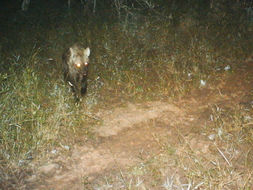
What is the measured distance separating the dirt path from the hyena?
85cm

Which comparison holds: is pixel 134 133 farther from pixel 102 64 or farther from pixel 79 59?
pixel 102 64

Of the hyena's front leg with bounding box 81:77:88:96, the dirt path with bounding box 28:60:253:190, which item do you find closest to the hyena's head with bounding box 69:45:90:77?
the hyena's front leg with bounding box 81:77:88:96

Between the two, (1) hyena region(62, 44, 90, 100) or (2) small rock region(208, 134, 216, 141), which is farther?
(1) hyena region(62, 44, 90, 100)

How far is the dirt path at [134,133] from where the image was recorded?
3.93 meters

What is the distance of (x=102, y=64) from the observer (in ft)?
24.7

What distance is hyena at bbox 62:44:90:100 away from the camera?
583cm

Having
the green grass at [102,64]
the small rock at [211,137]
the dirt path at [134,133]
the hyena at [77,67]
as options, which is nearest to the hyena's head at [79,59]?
the hyena at [77,67]

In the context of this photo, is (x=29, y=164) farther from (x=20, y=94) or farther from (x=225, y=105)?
(x=225, y=105)

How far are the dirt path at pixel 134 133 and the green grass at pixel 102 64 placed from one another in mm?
341

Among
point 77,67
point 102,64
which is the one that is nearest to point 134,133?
point 77,67

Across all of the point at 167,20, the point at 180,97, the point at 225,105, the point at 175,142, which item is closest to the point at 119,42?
the point at 167,20

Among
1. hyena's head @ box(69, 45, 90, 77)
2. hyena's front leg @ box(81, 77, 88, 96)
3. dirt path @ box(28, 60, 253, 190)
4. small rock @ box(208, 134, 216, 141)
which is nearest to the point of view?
dirt path @ box(28, 60, 253, 190)

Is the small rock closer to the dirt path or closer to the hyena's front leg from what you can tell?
the dirt path

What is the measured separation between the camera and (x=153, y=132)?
15.9ft
